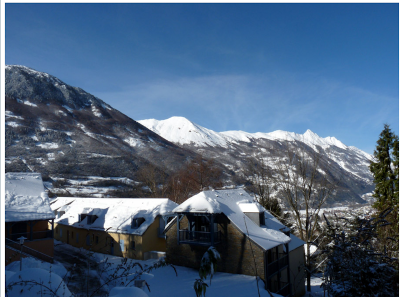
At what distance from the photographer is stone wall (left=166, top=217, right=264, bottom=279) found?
1593cm

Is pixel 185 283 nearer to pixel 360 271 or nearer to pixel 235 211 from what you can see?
pixel 235 211

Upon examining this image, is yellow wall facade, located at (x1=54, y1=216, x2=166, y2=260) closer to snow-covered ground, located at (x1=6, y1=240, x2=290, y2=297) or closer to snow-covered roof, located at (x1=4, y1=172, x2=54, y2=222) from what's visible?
snow-covered roof, located at (x1=4, y1=172, x2=54, y2=222)

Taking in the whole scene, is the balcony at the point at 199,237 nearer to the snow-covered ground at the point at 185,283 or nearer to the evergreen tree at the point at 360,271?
the snow-covered ground at the point at 185,283

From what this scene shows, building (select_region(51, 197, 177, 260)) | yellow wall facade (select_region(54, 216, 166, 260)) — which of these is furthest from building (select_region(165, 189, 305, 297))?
building (select_region(51, 197, 177, 260))

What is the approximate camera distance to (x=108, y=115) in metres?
176

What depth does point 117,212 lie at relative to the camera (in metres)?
26.6

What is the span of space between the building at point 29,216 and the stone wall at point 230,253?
31.4 feet

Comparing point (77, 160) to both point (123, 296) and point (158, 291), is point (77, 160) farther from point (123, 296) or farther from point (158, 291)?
point (123, 296)

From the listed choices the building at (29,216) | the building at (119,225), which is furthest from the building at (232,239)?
the building at (29,216)

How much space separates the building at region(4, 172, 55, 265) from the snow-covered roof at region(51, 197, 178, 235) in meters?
5.48

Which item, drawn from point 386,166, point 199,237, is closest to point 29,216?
point 199,237

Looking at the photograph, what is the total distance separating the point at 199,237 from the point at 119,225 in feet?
34.0

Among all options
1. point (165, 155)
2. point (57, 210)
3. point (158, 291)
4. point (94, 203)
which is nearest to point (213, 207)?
point (158, 291)

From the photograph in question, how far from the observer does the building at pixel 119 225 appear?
2291 cm
